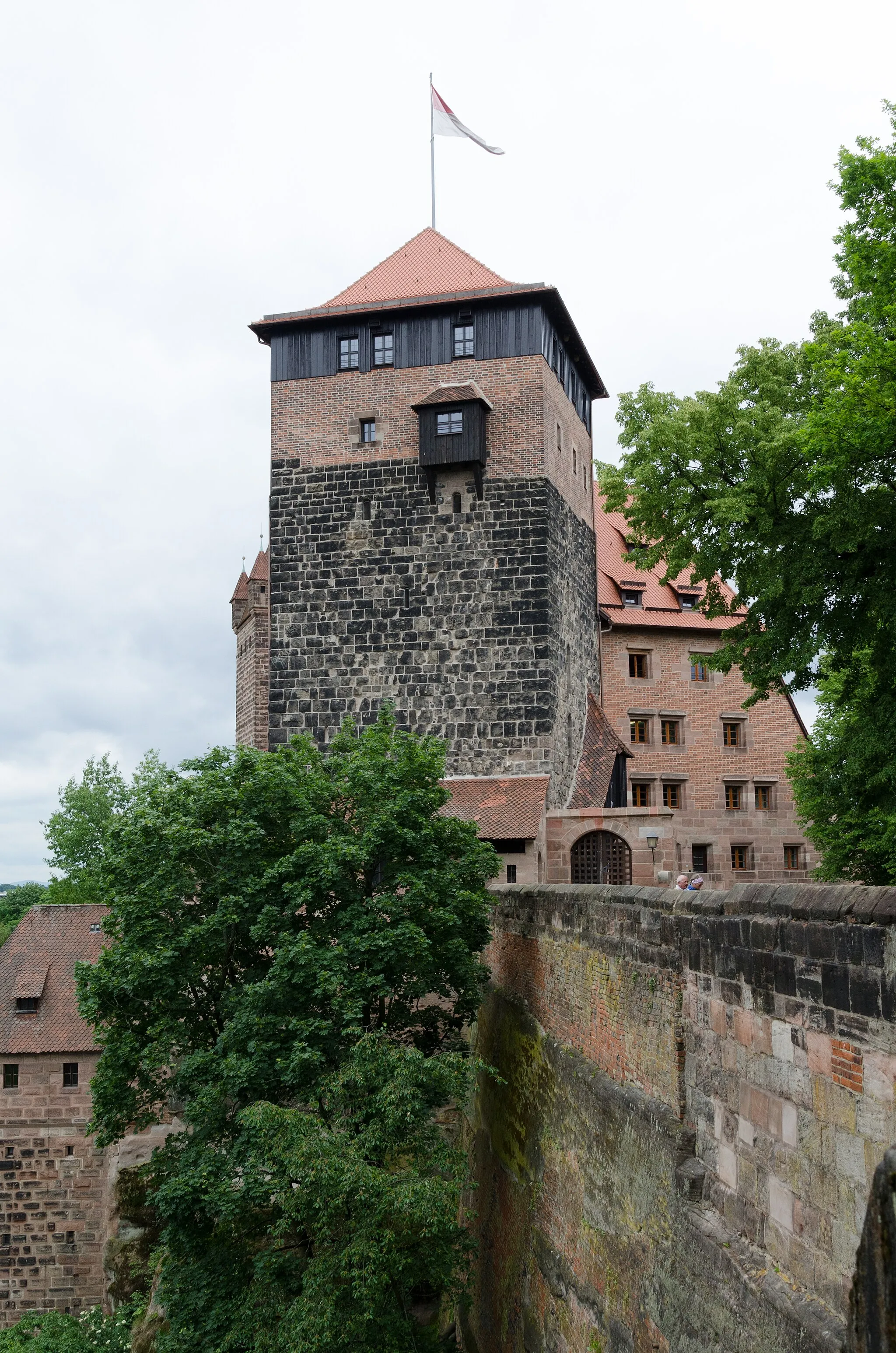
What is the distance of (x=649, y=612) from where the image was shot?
3359cm

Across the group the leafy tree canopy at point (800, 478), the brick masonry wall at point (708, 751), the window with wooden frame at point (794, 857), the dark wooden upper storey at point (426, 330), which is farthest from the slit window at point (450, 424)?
the window with wooden frame at point (794, 857)

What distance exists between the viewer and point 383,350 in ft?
81.1

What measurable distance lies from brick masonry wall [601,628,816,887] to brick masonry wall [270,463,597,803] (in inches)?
357

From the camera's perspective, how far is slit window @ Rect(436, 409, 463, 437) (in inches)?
926

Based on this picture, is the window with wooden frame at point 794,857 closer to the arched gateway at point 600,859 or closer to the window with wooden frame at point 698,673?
the window with wooden frame at point 698,673

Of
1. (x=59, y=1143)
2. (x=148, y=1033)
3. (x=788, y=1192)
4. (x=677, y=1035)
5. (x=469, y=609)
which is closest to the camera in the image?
(x=788, y=1192)

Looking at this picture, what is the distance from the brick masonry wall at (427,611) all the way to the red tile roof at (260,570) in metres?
8.69

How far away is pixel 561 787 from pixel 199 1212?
37.8 feet

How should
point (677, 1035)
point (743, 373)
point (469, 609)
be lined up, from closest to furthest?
point (677, 1035), point (743, 373), point (469, 609)

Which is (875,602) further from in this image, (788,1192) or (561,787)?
(788,1192)

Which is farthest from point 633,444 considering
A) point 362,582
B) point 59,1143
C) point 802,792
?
point 59,1143

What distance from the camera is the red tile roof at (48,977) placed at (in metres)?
28.2

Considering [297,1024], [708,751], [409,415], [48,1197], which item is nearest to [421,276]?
[409,415]

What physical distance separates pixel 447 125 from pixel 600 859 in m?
18.1
